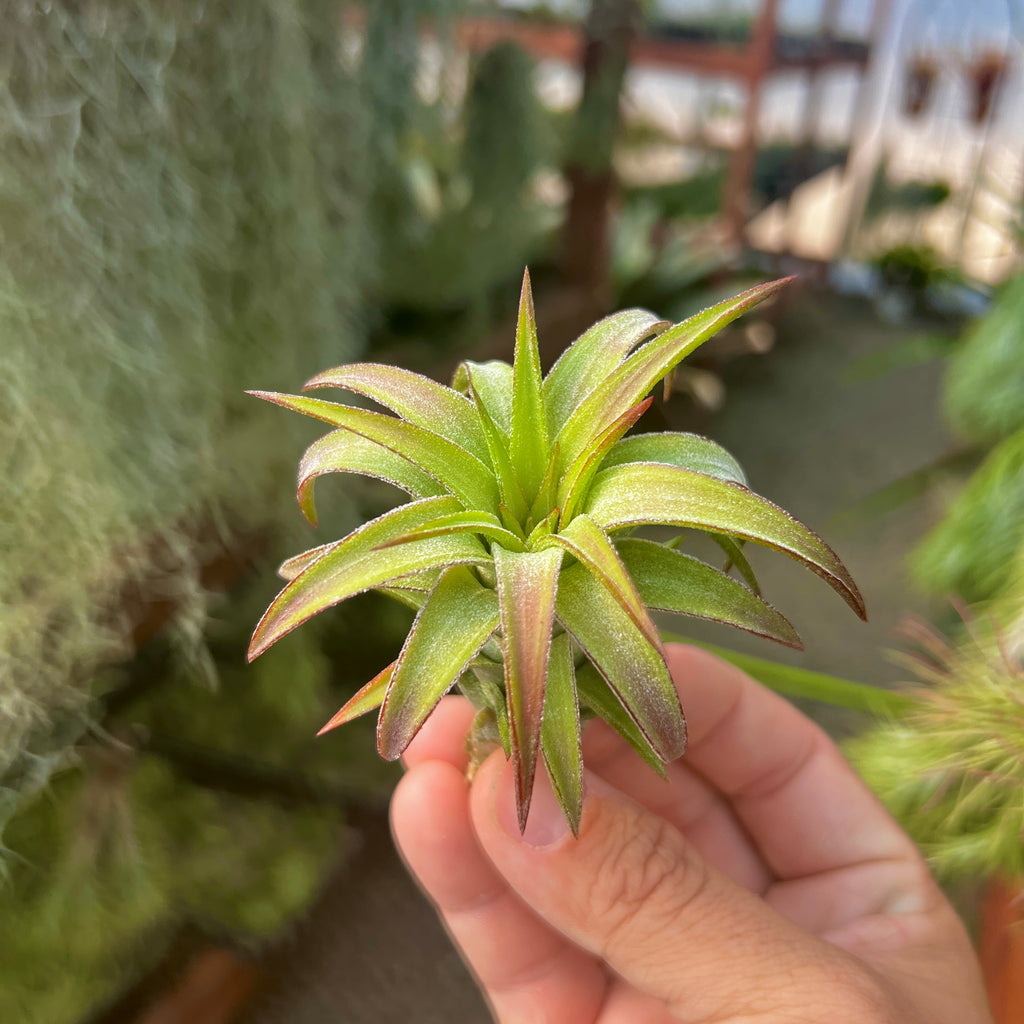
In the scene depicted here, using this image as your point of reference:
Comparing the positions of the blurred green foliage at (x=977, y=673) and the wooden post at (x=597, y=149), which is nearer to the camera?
the blurred green foliage at (x=977, y=673)

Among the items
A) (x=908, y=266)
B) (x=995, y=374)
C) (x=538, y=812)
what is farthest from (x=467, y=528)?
(x=908, y=266)

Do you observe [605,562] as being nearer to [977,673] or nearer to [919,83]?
[977,673]

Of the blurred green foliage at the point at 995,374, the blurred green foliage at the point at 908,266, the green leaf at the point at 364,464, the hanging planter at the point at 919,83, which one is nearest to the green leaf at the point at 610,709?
the green leaf at the point at 364,464

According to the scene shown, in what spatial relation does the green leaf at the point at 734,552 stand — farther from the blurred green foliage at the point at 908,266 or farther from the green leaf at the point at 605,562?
the blurred green foliage at the point at 908,266

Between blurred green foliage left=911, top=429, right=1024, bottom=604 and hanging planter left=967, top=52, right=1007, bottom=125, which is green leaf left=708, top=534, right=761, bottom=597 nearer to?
blurred green foliage left=911, top=429, right=1024, bottom=604

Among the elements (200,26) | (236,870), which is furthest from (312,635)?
(200,26)

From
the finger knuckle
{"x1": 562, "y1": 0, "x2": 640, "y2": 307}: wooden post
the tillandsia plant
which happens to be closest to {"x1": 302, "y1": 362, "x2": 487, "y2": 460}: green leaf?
the tillandsia plant
